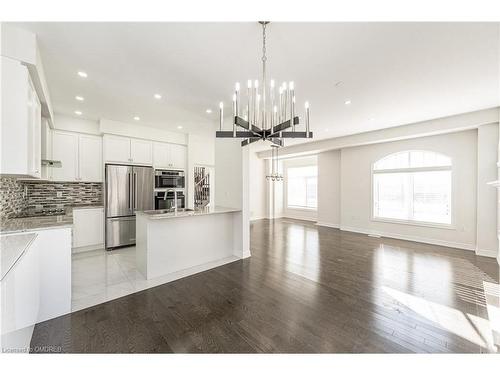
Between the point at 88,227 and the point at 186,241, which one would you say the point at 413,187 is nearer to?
the point at 186,241

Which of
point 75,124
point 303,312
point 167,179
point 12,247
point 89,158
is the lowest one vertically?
point 303,312

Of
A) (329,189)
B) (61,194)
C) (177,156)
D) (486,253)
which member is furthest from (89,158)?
(486,253)

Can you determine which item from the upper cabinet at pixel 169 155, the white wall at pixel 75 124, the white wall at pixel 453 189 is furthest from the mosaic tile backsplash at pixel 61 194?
the white wall at pixel 453 189

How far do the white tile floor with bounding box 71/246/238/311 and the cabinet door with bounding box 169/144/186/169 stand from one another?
2561 millimetres

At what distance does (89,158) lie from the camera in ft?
15.2

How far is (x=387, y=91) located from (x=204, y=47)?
9.56 ft

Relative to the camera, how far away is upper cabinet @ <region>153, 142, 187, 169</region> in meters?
5.40

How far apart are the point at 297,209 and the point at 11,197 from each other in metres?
8.38

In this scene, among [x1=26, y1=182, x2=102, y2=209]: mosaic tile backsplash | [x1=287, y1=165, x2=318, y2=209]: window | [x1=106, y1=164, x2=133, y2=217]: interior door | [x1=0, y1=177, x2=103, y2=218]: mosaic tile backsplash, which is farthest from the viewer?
[x1=287, y1=165, x2=318, y2=209]: window

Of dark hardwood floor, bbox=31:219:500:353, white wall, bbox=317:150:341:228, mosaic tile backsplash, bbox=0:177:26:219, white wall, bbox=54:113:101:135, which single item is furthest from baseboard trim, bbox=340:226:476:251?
mosaic tile backsplash, bbox=0:177:26:219

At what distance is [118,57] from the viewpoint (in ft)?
7.72

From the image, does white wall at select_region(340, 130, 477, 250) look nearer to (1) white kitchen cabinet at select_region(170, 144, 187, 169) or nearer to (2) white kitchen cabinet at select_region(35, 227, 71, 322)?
(1) white kitchen cabinet at select_region(170, 144, 187, 169)

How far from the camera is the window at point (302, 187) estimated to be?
8680 millimetres

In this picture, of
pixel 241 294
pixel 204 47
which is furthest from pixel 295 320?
pixel 204 47
